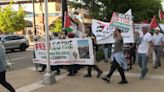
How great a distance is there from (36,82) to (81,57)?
201cm

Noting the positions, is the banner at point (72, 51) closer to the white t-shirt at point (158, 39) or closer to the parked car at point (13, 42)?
the white t-shirt at point (158, 39)

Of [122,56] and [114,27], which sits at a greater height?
[114,27]

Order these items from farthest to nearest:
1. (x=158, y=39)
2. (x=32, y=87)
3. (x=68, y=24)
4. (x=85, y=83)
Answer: (x=158, y=39), (x=68, y=24), (x=85, y=83), (x=32, y=87)

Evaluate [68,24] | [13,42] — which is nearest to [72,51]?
[68,24]

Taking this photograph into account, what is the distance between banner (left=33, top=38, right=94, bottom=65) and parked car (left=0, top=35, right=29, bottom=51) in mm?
16574

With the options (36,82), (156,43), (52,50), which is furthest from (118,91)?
(156,43)

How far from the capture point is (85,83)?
37.2 feet

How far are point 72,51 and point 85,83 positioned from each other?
81.8 inches

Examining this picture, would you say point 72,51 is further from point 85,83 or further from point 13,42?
point 13,42

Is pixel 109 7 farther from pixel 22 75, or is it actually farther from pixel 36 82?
pixel 36 82

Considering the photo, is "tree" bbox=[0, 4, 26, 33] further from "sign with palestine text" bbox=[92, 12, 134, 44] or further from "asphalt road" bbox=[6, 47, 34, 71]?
"sign with palestine text" bbox=[92, 12, 134, 44]

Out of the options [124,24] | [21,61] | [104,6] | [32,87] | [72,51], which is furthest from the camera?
[104,6]

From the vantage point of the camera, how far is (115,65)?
1100 cm

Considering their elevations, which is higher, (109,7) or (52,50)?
Result: (109,7)
